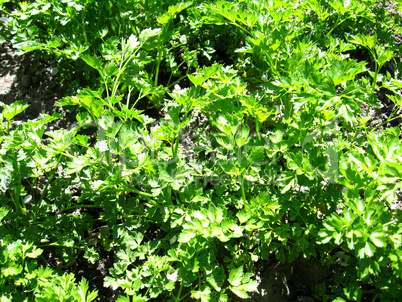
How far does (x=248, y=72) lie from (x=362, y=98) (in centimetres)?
98

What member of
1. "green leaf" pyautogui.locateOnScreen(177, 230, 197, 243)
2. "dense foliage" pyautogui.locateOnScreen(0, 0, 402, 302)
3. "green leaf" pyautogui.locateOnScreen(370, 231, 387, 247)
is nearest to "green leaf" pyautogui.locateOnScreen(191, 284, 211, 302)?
"dense foliage" pyautogui.locateOnScreen(0, 0, 402, 302)

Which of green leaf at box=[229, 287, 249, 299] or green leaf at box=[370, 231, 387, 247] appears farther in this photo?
green leaf at box=[229, 287, 249, 299]

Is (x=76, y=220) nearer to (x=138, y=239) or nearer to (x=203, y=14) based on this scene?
(x=138, y=239)

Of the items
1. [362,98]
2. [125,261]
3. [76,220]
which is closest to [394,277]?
[362,98]

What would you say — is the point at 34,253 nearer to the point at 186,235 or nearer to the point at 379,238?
the point at 186,235

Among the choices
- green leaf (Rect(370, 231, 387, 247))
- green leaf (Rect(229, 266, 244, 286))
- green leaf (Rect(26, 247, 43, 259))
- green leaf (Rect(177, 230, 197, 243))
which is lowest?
green leaf (Rect(229, 266, 244, 286))

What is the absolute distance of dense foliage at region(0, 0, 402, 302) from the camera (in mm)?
1396

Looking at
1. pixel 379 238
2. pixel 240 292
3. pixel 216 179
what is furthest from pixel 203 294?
pixel 379 238

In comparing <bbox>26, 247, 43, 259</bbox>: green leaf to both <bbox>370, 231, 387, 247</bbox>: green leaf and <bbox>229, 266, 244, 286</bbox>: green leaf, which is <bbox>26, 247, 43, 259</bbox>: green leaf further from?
<bbox>370, 231, 387, 247</bbox>: green leaf

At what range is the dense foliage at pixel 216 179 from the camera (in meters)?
1.40

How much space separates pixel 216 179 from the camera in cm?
173

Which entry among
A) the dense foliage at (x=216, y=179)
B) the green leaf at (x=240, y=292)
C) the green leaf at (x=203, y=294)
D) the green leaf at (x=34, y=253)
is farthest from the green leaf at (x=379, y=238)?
Answer: the green leaf at (x=34, y=253)

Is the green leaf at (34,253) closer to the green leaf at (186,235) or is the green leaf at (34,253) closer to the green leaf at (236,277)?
the green leaf at (186,235)

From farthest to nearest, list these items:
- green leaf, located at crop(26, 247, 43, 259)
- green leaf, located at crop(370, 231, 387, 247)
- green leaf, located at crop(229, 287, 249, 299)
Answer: green leaf, located at crop(26, 247, 43, 259) → green leaf, located at crop(229, 287, 249, 299) → green leaf, located at crop(370, 231, 387, 247)
